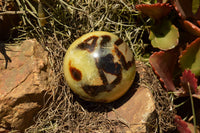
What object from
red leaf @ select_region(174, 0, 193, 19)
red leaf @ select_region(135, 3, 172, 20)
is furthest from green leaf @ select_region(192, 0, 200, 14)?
red leaf @ select_region(135, 3, 172, 20)

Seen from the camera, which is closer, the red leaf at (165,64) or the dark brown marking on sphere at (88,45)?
the dark brown marking on sphere at (88,45)

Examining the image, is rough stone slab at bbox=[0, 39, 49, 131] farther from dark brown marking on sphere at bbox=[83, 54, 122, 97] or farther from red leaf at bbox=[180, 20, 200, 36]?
red leaf at bbox=[180, 20, 200, 36]

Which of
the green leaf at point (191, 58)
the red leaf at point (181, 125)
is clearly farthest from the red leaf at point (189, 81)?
the red leaf at point (181, 125)

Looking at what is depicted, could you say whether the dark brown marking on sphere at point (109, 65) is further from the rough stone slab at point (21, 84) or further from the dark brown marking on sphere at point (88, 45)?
the rough stone slab at point (21, 84)

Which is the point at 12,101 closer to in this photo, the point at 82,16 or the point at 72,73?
the point at 72,73

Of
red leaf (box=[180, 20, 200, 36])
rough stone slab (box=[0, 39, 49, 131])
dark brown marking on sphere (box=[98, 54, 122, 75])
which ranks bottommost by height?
rough stone slab (box=[0, 39, 49, 131])

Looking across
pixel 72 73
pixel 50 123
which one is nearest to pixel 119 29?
pixel 72 73

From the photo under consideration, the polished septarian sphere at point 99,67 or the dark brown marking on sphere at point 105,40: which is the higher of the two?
the dark brown marking on sphere at point 105,40
